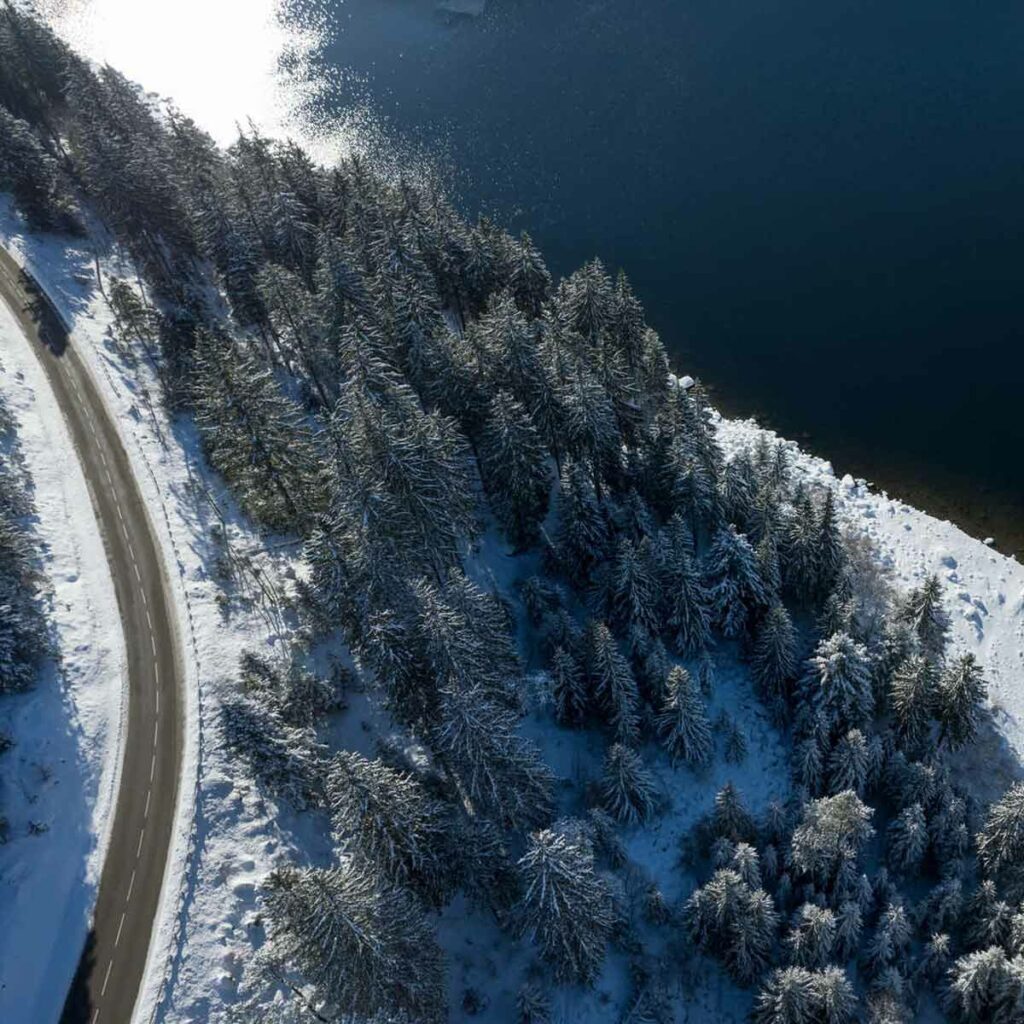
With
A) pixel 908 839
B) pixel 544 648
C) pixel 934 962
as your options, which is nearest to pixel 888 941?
pixel 934 962

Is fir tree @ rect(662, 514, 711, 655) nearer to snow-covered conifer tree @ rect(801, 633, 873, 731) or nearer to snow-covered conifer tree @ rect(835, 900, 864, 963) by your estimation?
snow-covered conifer tree @ rect(801, 633, 873, 731)

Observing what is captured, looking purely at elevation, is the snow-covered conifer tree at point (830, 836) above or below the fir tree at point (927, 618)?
below

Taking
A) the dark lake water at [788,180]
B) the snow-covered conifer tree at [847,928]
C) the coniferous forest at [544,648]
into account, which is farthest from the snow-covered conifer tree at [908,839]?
the dark lake water at [788,180]

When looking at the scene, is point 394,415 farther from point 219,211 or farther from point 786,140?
point 786,140

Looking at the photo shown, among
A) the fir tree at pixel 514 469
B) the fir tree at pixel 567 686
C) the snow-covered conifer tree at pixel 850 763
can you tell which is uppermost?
the fir tree at pixel 514 469

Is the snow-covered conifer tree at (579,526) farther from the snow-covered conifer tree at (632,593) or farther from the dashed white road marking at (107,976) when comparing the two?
the dashed white road marking at (107,976)

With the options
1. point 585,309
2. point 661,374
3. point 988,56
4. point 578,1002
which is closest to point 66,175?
point 585,309

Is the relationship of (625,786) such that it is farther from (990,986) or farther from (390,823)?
(990,986)
